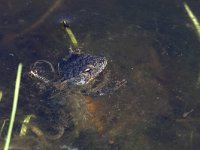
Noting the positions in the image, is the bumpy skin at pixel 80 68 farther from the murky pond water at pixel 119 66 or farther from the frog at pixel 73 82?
the murky pond water at pixel 119 66

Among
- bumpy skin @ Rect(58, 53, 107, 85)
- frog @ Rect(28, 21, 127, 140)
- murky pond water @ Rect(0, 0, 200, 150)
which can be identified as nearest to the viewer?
murky pond water @ Rect(0, 0, 200, 150)

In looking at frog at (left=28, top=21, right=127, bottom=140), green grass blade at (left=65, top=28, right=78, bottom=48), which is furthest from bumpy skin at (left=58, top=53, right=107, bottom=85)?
green grass blade at (left=65, top=28, right=78, bottom=48)

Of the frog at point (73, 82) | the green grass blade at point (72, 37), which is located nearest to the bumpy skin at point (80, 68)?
the frog at point (73, 82)

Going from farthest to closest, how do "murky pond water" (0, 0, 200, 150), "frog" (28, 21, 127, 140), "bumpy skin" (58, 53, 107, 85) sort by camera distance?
"bumpy skin" (58, 53, 107, 85) → "frog" (28, 21, 127, 140) → "murky pond water" (0, 0, 200, 150)

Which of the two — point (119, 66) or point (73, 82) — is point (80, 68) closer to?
point (73, 82)

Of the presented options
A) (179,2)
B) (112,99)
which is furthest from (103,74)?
(179,2)

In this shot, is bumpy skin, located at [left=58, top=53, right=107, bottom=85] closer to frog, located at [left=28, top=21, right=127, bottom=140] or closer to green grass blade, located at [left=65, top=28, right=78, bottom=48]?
frog, located at [left=28, top=21, right=127, bottom=140]

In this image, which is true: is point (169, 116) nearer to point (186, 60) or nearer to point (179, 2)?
point (186, 60)
